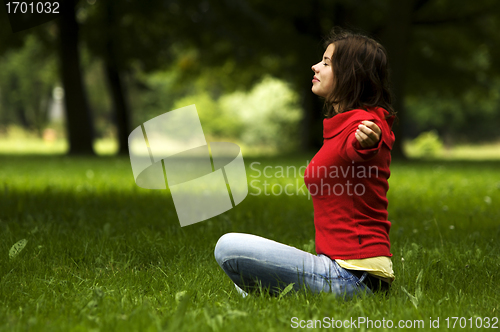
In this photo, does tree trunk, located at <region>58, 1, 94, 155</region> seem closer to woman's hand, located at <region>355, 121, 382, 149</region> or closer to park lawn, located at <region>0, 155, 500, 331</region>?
park lawn, located at <region>0, 155, 500, 331</region>

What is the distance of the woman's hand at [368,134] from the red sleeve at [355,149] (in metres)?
0.03

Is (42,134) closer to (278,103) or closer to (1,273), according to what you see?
(278,103)

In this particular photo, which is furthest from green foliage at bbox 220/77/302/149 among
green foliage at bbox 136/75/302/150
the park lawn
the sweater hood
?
the sweater hood

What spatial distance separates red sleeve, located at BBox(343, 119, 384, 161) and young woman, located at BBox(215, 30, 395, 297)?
22 millimetres

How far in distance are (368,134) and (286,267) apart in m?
0.78

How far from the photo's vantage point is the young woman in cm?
240

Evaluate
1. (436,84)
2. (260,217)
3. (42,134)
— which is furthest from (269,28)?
(42,134)

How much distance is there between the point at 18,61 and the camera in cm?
4350

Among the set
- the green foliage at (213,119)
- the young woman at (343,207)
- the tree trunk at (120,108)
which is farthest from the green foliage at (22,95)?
the young woman at (343,207)

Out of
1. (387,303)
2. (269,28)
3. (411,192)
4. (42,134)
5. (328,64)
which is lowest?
(42,134)

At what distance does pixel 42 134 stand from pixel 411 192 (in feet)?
154

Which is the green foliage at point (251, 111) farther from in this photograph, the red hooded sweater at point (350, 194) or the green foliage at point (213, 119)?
the red hooded sweater at point (350, 194)

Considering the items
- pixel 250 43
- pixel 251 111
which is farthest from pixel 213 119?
pixel 250 43

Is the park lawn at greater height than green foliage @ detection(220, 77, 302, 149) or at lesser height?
greater
